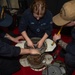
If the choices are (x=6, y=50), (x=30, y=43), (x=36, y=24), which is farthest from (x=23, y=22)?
(x=6, y=50)

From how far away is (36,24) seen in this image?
179cm

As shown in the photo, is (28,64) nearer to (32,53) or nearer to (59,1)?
(32,53)

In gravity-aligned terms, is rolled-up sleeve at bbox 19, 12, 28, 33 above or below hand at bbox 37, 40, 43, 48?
above

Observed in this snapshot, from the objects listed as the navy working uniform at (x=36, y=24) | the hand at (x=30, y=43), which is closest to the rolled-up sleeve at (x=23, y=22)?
the navy working uniform at (x=36, y=24)

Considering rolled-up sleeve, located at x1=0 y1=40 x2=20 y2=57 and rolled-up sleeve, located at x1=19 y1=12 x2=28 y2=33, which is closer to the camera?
rolled-up sleeve, located at x1=0 y1=40 x2=20 y2=57

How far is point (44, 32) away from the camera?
1865mm

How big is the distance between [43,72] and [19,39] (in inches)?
19.1

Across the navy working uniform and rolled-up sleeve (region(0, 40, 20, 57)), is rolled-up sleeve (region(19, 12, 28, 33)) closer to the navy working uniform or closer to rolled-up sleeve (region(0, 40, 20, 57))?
the navy working uniform

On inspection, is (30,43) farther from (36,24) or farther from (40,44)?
(36,24)

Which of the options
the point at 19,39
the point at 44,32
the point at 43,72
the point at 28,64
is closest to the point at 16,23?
the point at 19,39

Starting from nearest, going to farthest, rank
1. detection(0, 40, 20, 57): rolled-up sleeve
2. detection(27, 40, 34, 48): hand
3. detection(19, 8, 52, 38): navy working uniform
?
1. detection(0, 40, 20, 57): rolled-up sleeve
2. detection(27, 40, 34, 48): hand
3. detection(19, 8, 52, 38): navy working uniform

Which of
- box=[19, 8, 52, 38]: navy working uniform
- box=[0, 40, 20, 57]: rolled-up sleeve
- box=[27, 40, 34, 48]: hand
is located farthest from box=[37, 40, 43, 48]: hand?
box=[0, 40, 20, 57]: rolled-up sleeve

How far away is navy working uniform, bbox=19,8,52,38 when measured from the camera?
5.76 feet

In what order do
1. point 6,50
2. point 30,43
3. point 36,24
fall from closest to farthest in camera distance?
point 6,50 < point 30,43 < point 36,24
